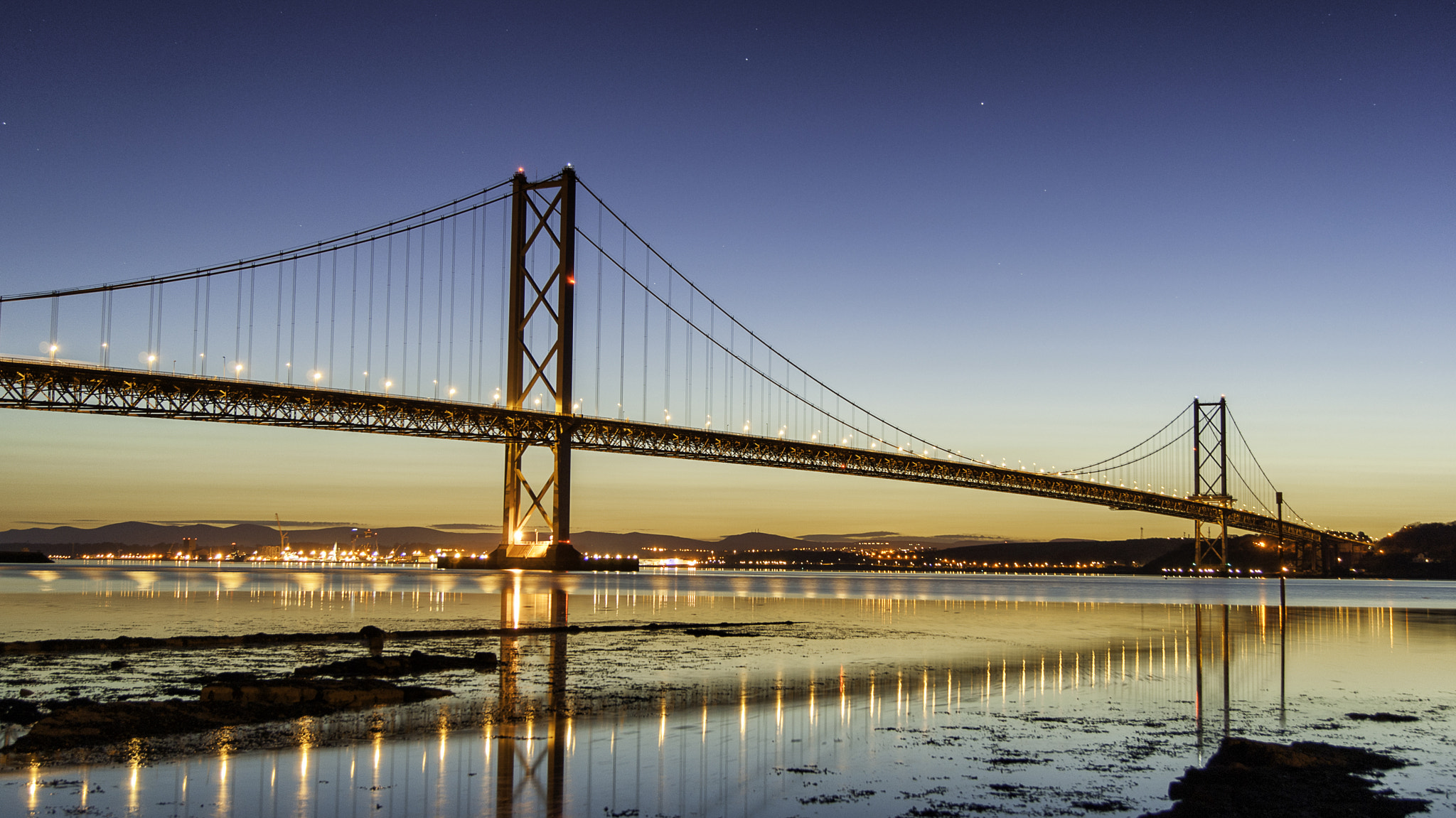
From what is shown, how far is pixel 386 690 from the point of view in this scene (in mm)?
11539

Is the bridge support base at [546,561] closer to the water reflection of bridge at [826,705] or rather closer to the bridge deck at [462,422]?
the bridge deck at [462,422]

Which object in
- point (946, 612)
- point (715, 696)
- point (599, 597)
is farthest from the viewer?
point (599, 597)

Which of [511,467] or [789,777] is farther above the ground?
[511,467]

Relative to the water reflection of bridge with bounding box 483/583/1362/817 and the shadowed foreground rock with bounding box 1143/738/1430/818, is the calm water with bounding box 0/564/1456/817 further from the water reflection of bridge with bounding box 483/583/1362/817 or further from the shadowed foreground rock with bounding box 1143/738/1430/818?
the shadowed foreground rock with bounding box 1143/738/1430/818

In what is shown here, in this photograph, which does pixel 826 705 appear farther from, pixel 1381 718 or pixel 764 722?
pixel 1381 718

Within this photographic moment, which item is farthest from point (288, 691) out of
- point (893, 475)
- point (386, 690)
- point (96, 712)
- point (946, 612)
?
point (893, 475)

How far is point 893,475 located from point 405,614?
48.2 metres

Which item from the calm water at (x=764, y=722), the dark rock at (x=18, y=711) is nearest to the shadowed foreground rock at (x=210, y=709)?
the dark rock at (x=18, y=711)

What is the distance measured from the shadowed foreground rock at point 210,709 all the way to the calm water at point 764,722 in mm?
496

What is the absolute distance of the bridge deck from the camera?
47.9 metres

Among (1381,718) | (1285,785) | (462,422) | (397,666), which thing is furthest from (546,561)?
(1285,785)

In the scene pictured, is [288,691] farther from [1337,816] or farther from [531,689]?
[1337,816]

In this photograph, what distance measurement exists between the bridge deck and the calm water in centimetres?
2554

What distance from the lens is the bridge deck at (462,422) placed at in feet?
157
